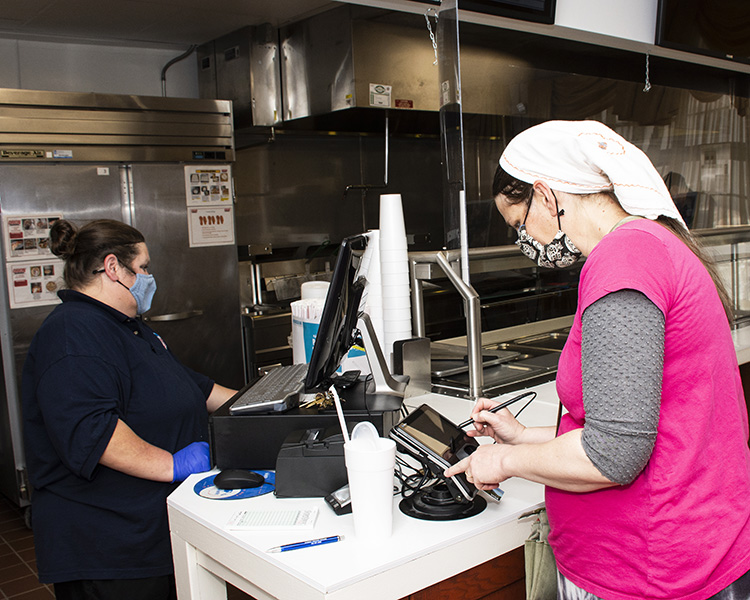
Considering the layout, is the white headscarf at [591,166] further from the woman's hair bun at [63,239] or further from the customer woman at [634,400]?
the woman's hair bun at [63,239]

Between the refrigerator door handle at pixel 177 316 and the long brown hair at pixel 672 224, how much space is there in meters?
3.07

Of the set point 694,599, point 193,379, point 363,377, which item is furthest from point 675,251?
point 193,379

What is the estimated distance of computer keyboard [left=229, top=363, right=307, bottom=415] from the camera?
1642mm

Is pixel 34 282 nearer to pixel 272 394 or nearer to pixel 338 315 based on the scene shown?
pixel 272 394

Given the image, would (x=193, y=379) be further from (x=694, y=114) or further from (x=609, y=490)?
(x=694, y=114)

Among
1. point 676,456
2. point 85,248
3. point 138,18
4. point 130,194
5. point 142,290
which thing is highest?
point 138,18

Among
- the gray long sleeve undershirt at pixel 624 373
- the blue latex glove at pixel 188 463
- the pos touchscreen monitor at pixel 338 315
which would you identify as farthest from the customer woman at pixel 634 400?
the blue latex glove at pixel 188 463

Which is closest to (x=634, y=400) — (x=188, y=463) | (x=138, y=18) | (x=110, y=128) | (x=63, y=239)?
(x=188, y=463)

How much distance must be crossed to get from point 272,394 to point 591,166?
0.93 metres

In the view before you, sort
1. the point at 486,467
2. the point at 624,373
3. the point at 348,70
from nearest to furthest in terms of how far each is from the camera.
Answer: the point at 624,373, the point at 486,467, the point at 348,70

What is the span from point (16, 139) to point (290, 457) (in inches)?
113

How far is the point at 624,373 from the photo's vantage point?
3.34ft

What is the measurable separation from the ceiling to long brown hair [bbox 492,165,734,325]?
3204 millimetres

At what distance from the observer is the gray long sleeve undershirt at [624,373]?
3.34 feet
